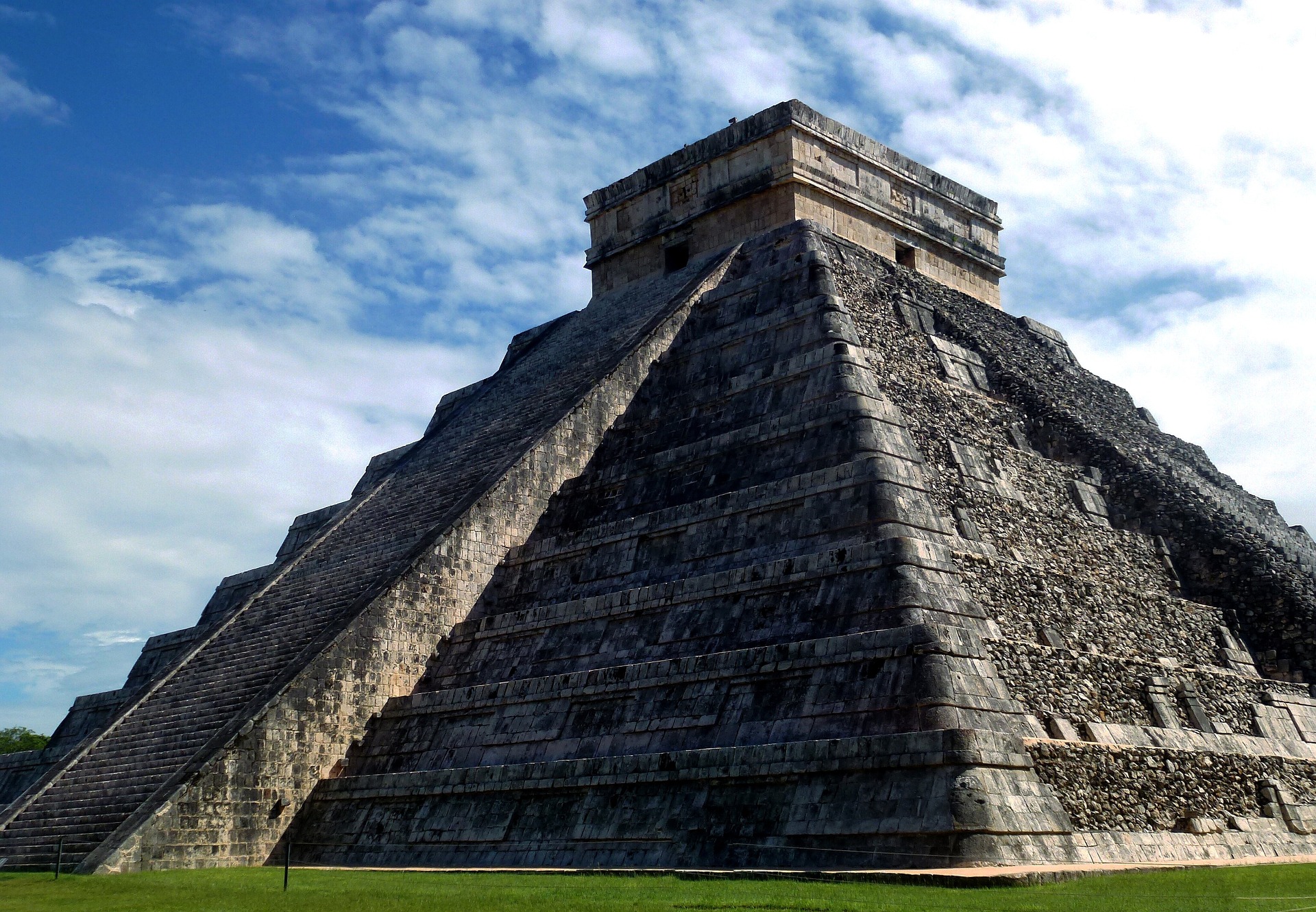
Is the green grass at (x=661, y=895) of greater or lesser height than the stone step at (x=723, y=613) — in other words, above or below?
below

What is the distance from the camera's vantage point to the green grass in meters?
8.20

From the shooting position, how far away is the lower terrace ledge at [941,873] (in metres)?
9.04

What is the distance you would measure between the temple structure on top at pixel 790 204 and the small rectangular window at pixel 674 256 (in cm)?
2

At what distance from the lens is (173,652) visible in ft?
64.1

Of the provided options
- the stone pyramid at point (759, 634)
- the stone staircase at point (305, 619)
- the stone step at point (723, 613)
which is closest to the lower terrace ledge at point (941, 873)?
the stone pyramid at point (759, 634)

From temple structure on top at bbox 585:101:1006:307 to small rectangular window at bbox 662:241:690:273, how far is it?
0.7 inches

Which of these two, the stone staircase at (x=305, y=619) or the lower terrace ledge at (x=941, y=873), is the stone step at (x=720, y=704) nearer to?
the lower terrace ledge at (x=941, y=873)

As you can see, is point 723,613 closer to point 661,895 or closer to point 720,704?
point 720,704

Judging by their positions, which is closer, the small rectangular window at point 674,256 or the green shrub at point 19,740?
the small rectangular window at point 674,256

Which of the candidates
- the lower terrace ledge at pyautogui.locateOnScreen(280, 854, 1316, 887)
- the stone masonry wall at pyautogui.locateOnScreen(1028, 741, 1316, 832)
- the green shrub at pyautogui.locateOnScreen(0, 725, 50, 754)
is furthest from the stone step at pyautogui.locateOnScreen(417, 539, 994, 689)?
the green shrub at pyautogui.locateOnScreen(0, 725, 50, 754)

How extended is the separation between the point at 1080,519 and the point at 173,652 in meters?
12.6

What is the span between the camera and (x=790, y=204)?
20.5 metres

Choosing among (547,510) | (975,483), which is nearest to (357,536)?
(547,510)

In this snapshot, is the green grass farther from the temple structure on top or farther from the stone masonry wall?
the temple structure on top
